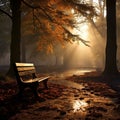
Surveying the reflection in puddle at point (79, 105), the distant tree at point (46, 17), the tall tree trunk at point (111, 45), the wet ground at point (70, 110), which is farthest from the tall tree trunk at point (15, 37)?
the reflection in puddle at point (79, 105)

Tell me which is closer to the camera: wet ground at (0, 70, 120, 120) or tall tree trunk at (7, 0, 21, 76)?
wet ground at (0, 70, 120, 120)

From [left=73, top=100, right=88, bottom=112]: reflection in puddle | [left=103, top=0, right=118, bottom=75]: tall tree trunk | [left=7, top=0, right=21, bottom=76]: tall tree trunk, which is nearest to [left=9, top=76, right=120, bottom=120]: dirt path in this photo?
[left=73, top=100, right=88, bottom=112]: reflection in puddle

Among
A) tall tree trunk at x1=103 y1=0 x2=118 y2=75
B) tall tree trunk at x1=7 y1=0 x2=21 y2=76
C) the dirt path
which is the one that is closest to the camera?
the dirt path

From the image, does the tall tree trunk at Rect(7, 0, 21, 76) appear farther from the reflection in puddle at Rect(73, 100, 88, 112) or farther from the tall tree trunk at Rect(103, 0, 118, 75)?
the reflection in puddle at Rect(73, 100, 88, 112)

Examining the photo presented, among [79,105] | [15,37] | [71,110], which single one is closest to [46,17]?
[15,37]

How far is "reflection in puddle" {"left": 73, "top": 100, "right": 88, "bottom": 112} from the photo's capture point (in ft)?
23.0

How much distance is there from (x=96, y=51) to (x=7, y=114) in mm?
43915

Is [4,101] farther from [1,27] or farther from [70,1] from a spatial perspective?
[1,27]

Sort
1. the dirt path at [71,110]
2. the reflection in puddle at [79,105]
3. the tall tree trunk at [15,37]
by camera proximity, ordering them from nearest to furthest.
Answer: the dirt path at [71,110]
the reflection in puddle at [79,105]
the tall tree trunk at [15,37]

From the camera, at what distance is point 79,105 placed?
7.48m

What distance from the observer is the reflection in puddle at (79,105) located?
700cm

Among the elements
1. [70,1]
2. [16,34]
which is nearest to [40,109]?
[16,34]

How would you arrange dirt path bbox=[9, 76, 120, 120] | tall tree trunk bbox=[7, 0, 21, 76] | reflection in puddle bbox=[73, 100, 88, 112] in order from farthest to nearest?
tall tree trunk bbox=[7, 0, 21, 76] → reflection in puddle bbox=[73, 100, 88, 112] → dirt path bbox=[9, 76, 120, 120]

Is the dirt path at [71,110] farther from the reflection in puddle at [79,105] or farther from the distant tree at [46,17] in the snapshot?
the distant tree at [46,17]
